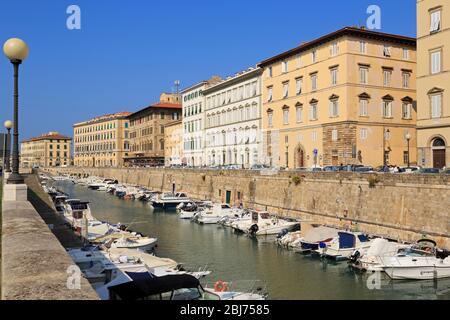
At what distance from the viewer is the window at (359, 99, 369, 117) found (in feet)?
156

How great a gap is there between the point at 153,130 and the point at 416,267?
304ft

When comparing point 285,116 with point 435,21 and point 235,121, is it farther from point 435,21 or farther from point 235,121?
point 435,21

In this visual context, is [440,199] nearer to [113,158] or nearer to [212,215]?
[212,215]

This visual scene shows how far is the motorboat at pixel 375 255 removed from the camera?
77.0 feet

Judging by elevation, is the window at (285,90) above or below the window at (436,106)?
above

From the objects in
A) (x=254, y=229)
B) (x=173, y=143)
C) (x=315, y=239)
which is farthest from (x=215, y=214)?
(x=173, y=143)

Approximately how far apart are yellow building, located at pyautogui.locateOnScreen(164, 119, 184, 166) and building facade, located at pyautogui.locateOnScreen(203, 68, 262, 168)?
14.7 meters

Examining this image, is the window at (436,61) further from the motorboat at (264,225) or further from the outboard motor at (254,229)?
the outboard motor at (254,229)

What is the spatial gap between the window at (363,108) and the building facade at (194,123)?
39.5 m

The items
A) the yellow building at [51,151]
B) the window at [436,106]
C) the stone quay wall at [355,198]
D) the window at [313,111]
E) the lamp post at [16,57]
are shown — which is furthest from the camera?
the yellow building at [51,151]

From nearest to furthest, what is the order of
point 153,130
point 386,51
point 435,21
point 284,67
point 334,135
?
1. point 435,21
2. point 334,135
3. point 386,51
4. point 284,67
5. point 153,130

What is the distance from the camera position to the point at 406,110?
165ft

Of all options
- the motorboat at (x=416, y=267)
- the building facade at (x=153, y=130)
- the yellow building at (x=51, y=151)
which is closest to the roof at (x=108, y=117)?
the building facade at (x=153, y=130)

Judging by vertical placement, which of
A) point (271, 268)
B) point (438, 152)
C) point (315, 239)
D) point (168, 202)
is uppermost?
point (438, 152)
